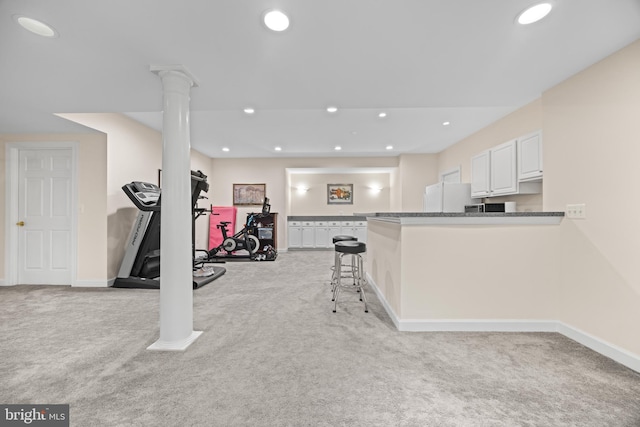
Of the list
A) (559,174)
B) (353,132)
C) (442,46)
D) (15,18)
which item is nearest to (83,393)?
(15,18)

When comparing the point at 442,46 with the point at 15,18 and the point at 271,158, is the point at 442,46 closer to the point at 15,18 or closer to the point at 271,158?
the point at 15,18

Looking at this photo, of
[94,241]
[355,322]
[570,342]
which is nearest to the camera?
[570,342]

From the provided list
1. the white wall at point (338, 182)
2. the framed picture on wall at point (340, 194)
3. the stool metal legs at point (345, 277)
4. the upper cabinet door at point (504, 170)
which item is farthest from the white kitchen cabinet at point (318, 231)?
the upper cabinet door at point (504, 170)

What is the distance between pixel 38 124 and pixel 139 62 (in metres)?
2.83

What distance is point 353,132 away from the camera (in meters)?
4.92

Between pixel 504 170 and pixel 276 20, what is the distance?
140 inches

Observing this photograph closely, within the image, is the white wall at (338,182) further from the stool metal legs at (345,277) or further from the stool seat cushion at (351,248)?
the stool seat cushion at (351,248)

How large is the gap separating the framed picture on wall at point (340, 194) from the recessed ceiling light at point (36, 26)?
6.85 meters

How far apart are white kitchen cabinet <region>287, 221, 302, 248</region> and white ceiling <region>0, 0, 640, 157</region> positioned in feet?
15.9

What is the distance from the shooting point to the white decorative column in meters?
2.03

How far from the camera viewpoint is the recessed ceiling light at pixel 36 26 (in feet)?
5.15

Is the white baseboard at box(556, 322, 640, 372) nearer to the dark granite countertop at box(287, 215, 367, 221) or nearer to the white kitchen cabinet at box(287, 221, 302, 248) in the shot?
the dark granite countertop at box(287, 215, 367, 221)

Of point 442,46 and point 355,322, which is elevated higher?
point 442,46

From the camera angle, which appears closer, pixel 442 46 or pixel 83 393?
pixel 83 393
